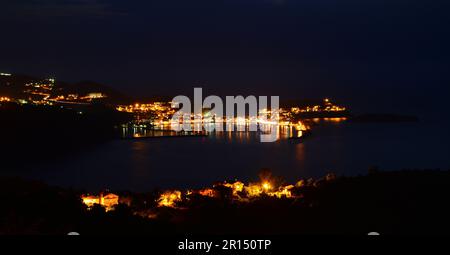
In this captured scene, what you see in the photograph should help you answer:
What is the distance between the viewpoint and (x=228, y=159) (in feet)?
36.1

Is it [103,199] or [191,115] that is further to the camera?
[191,115]

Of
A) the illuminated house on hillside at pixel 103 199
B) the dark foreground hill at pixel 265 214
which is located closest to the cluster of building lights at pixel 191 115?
the illuminated house on hillside at pixel 103 199

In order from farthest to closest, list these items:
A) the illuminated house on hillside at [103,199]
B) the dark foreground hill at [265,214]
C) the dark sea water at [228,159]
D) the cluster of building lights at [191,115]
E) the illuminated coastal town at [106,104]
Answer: the cluster of building lights at [191,115], the illuminated coastal town at [106,104], the dark sea water at [228,159], the illuminated house on hillside at [103,199], the dark foreground hill at [265,214]

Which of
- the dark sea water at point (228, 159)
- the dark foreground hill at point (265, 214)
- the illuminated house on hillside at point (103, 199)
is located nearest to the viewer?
the dark foreground hill at point (265, 214)

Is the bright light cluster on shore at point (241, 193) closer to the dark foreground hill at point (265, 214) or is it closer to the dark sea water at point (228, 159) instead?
the dark foreground hill at point (265, 214)

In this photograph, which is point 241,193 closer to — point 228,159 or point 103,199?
point 103,199

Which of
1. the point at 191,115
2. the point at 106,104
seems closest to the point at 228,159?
the point at 106,104

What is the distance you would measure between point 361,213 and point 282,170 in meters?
5.13

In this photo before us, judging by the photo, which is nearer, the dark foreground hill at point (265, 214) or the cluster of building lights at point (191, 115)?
the dark foreground hill at point (265, 214)

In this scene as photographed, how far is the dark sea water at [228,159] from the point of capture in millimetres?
8852

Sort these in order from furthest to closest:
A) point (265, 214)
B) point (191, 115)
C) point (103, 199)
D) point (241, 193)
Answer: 1. point (191, 115)
2. point (241, 193)
3. point (103, 199)
4. point (265, 214)

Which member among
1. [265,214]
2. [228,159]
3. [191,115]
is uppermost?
[191,115]

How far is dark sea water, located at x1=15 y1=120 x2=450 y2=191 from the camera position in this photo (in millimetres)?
8852
